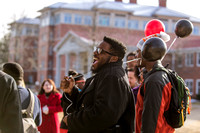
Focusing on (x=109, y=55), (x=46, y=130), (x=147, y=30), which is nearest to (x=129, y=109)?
(x=109, y=55)

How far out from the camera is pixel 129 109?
371cm

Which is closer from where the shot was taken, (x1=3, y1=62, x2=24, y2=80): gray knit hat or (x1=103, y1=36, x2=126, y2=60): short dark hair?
(x1=103, y1=36, x2=126, y2=60): short dark hair

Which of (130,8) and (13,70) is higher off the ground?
(130,8)

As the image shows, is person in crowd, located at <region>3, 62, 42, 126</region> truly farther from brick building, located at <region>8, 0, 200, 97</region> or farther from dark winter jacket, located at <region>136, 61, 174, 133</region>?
brick building, located at <region>8, 0, 200, 97</region>

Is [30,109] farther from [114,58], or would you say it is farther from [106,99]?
[106,99]

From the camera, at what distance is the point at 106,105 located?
329 centimetres

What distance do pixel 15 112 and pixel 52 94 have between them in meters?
4.81

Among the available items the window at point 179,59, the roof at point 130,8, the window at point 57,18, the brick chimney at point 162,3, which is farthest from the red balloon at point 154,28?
the brick chimney at point 162,3

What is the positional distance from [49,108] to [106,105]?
4.41 m

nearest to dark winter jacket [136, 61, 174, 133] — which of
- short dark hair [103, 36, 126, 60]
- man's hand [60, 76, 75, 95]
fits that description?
short dark hair [103, 36, 126, 60]

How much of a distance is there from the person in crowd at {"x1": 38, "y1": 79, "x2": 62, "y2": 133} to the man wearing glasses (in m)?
3.91

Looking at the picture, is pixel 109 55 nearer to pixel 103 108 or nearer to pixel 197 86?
pixel 103 108

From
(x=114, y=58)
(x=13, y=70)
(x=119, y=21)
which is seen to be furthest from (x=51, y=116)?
(x=119, y=21)

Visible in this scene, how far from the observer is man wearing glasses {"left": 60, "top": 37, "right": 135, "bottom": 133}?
3.33 meters
